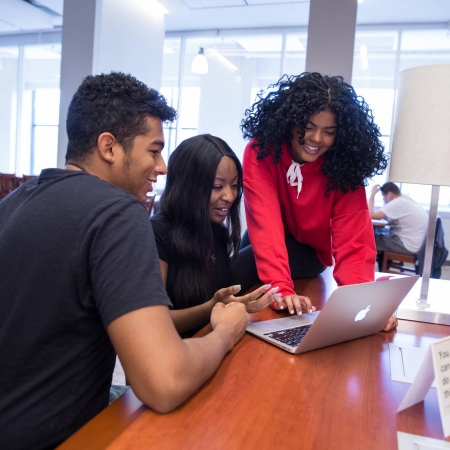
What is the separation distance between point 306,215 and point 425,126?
1.60ft

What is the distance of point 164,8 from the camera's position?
17.6 ft

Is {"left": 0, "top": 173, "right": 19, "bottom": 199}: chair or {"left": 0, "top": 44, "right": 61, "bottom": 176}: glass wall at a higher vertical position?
{"left": 0, "top": 44, "right": 61, "bottom": 176}: glass wall

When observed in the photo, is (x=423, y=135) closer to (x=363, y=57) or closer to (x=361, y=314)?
(x=361, y=314)

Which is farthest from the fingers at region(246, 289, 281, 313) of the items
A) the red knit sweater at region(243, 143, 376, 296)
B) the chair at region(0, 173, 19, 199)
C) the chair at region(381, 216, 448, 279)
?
the chair at region(0, 173, 19, 199)

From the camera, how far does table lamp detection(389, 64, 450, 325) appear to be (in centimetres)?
127

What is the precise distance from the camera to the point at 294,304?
1.21 meters

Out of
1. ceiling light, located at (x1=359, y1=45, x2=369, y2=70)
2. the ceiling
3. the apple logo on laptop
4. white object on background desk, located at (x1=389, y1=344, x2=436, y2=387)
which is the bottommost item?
white object on background desk, located at (x1=389, y1=344, x2=436, y2=387)

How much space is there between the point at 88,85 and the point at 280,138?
0.77 m

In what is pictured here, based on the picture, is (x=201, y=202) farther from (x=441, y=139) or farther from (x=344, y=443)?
(x=344, y=443)

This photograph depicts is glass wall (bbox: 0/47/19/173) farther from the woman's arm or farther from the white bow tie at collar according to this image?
the woman's arm

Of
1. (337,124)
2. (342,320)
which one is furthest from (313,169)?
(342,320)

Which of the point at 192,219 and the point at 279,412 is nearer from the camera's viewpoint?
the point at 279,412

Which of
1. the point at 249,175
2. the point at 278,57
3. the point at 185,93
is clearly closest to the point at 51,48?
the point at 185,93

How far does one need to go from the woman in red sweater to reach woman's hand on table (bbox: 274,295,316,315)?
12 cm
